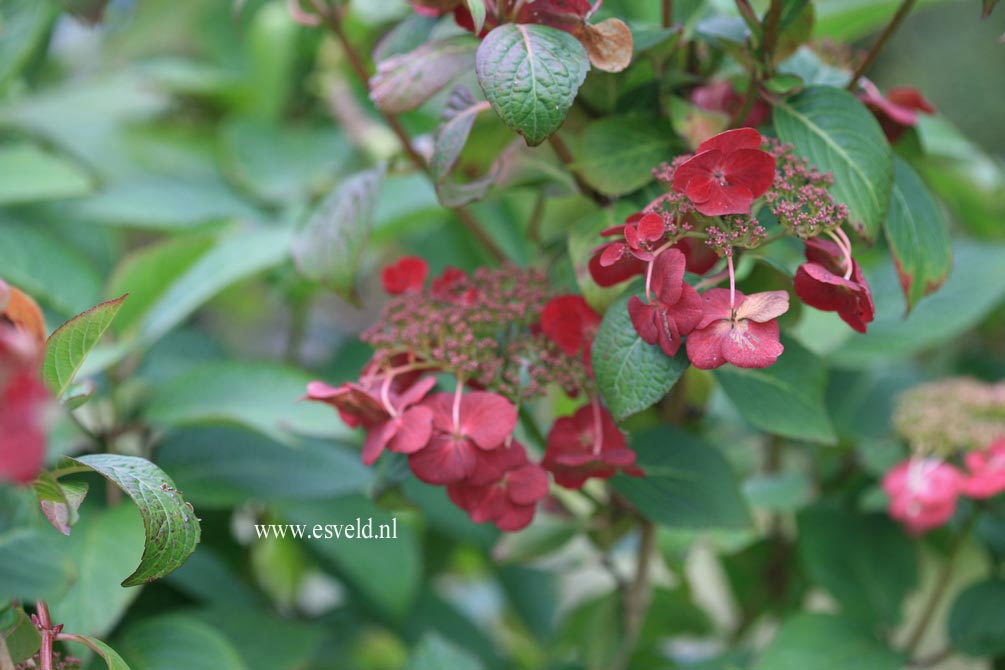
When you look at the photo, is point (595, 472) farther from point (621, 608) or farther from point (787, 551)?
point (787, 551)

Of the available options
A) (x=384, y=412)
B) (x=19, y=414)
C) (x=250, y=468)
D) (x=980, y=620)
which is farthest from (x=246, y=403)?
(x=980, y=620)

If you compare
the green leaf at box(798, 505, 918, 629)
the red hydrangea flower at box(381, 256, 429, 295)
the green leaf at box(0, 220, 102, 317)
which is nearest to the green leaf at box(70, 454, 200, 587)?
the red hydrangea flower at box(381, 256, 429, 295)

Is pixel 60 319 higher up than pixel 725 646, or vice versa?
pixel 60 319

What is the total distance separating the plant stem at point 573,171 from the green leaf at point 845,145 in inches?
5.2

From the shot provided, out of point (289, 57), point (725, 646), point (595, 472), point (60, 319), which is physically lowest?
point (725, 646)

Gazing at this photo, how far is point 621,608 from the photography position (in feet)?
2.97

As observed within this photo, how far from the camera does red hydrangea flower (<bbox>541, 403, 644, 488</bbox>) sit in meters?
0.58

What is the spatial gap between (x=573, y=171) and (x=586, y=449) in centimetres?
20

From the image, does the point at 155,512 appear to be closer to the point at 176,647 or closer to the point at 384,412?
the point at 384,412

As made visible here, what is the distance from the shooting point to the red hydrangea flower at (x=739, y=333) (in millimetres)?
473

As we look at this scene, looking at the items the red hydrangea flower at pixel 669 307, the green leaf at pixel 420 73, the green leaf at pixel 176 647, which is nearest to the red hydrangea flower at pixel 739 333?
the red hydrangea flower at pixel 669 307

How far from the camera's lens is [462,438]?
568mm

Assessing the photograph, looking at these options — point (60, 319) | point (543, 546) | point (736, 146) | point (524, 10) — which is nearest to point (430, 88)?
point (524, 10)

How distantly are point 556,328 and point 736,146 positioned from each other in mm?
181
